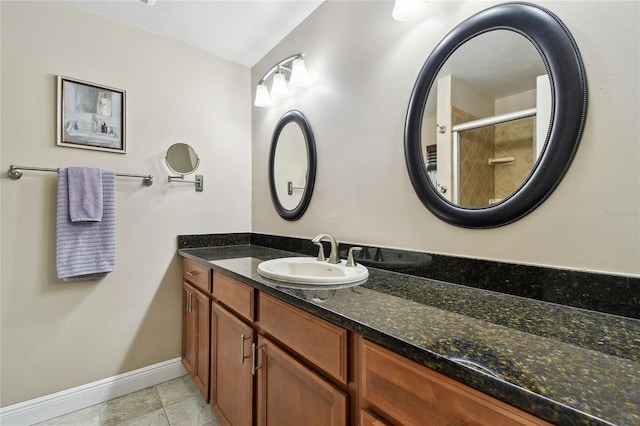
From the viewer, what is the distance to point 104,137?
1769 millimetres

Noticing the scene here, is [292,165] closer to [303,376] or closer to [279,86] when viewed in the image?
[279,86]

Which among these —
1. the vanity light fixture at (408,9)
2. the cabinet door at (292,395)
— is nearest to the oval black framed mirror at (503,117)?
the vanity light fixture at (408,9)

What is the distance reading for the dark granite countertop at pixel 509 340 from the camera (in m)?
0.41

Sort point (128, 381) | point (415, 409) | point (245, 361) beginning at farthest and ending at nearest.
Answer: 1. point (128, 381)
2. point (245, 361)
3. point (415, 409)

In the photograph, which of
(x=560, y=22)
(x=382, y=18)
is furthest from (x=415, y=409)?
(x=382, y=18)

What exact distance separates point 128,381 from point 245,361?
1.22 meters

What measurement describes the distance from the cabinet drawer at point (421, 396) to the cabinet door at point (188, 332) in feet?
4.73

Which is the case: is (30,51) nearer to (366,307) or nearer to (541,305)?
(366,307)

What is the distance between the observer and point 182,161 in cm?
204

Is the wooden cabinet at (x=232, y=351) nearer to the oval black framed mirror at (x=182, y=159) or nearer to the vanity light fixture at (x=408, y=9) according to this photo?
the oval black framed mirror at (x=182, y=159)

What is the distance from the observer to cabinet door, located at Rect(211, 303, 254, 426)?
1169 mm

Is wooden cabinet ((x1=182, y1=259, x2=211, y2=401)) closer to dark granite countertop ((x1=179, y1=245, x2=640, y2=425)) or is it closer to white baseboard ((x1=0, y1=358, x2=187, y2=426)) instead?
white baseboard ((x1=0, y1=358, x2=187, y2=426))

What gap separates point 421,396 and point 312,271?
0.89m

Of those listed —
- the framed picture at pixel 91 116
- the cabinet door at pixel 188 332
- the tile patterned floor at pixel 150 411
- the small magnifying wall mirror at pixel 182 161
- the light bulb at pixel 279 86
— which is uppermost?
the light bulb at pixel 279 86
